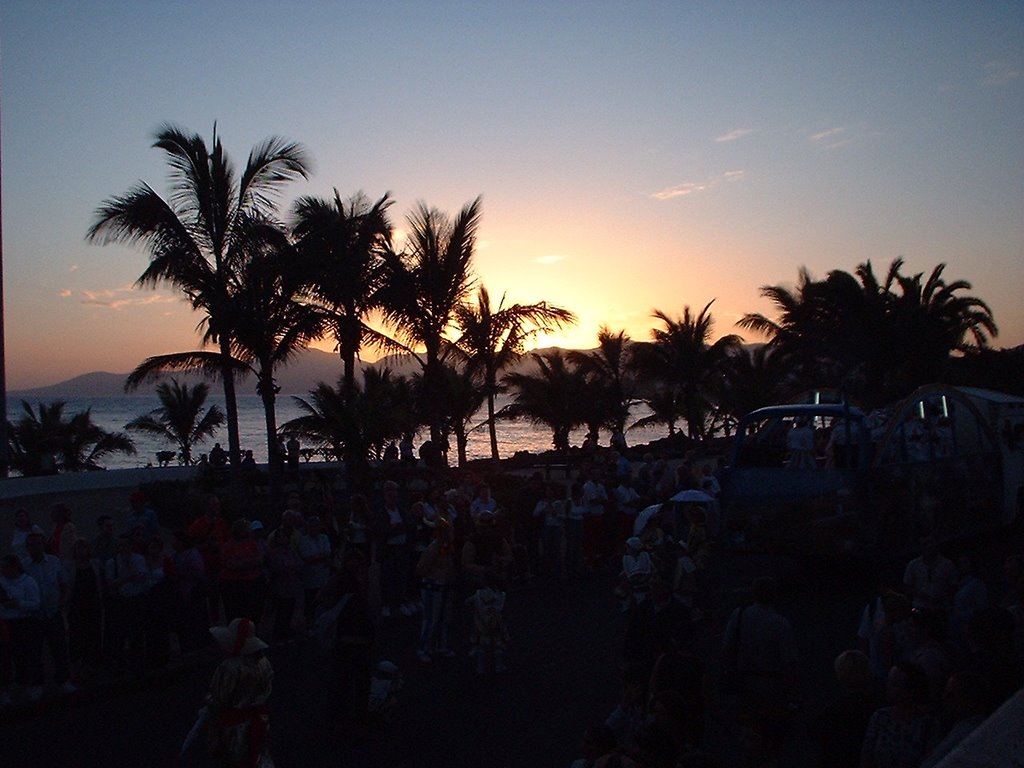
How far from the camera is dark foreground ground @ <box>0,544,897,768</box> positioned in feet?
25.6

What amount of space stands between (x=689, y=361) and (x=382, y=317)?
680 inches

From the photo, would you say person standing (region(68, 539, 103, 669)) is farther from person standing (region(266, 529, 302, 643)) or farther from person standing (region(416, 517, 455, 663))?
person standing (region(416, 517, 455, 663))

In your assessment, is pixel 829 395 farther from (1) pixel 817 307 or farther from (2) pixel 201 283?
(2) pixel 201 283

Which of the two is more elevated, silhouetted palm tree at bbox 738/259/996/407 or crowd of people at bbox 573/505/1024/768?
silhouetted palm tree at bbox 738/259/996/407

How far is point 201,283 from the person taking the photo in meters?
21.9

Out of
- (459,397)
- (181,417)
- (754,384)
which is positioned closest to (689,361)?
(754,384)

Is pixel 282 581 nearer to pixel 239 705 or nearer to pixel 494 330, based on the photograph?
pixel 239 705

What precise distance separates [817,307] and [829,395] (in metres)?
12.5

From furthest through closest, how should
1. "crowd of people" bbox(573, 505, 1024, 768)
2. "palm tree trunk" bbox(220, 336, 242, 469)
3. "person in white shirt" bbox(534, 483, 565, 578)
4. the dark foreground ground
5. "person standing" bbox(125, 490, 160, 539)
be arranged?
"palm tree trunk" bbox(220, 336, 242, 469), "person in white shirt" bbox(534, 483, 565, 578), "person standing" bbox(125, 490, 160, 539), the dark foreground ground, "crowd of people" bbox(573, 505, 1024, 768)

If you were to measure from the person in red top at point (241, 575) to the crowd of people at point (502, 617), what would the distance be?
2cm

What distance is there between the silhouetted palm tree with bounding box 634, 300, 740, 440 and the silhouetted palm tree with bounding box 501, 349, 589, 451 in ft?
10.4

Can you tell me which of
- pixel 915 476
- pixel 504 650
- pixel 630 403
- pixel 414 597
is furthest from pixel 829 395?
pixel 630 403

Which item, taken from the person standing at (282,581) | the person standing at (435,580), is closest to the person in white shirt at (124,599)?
the person standing at (282,581)

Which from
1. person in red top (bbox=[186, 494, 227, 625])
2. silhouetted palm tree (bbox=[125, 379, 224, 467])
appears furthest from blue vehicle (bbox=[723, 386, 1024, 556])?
silhouetted palm tree (bbox=[125, 379, 224, 467])
